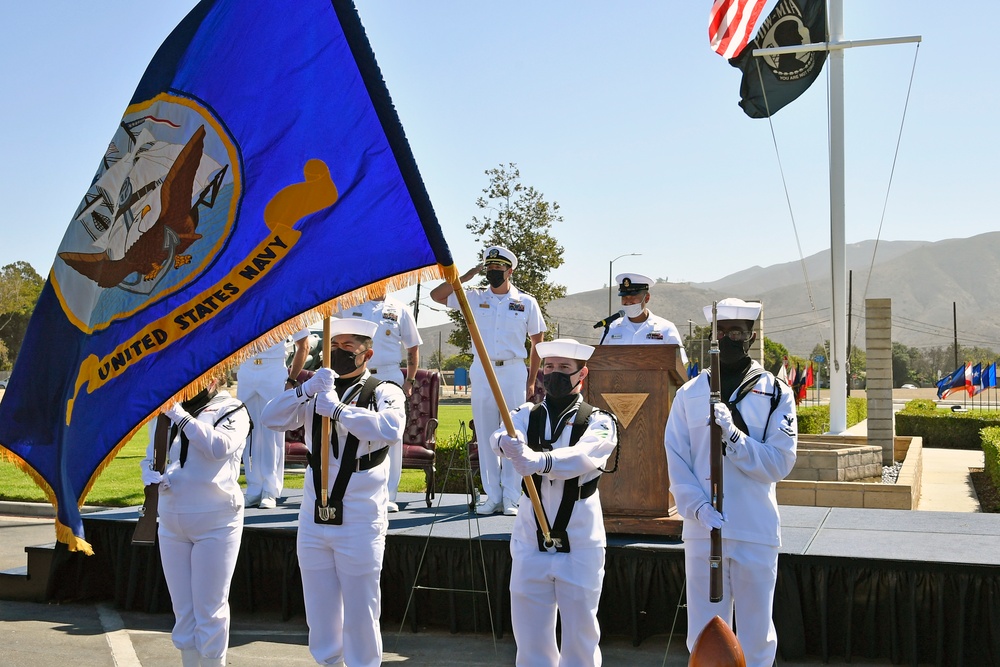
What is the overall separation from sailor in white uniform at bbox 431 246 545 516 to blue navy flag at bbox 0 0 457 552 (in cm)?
438

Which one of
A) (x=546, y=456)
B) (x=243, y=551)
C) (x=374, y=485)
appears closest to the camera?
(x=546, y=456)

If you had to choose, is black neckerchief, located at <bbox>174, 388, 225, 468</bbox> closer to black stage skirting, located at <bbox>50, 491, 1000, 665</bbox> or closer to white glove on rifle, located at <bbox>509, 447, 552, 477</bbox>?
white glove on rifle, located at <bbox>509, 447, 552, 477</bbox>

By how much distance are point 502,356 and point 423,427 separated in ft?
5.83

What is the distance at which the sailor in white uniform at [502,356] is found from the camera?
9.05 metres

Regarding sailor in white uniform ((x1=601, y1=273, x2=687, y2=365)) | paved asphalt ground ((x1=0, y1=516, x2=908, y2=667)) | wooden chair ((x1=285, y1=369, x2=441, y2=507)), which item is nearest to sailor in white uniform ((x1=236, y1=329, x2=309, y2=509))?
wooden chair ((x1=285, y1=369, x2=441, y2=507))

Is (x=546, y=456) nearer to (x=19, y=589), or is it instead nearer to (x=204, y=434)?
(x=204, y=434)

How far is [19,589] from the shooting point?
9.09 m

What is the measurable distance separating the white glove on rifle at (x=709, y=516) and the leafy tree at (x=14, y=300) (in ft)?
310

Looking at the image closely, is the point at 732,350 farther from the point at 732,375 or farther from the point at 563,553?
the point at 563,553

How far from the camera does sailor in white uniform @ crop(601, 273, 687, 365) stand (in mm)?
8773

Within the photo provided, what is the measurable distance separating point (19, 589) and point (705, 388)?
265 inches

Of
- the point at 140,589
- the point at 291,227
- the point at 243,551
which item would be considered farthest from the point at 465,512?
the point at 291,227

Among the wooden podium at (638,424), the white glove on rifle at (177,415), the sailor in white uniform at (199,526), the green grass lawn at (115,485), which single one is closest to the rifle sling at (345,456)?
the sailor in white uniform at (199,526)

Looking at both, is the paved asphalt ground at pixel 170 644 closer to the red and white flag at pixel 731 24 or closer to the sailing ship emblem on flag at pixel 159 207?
the sailing ship emblem on flag at pixel 159 207
